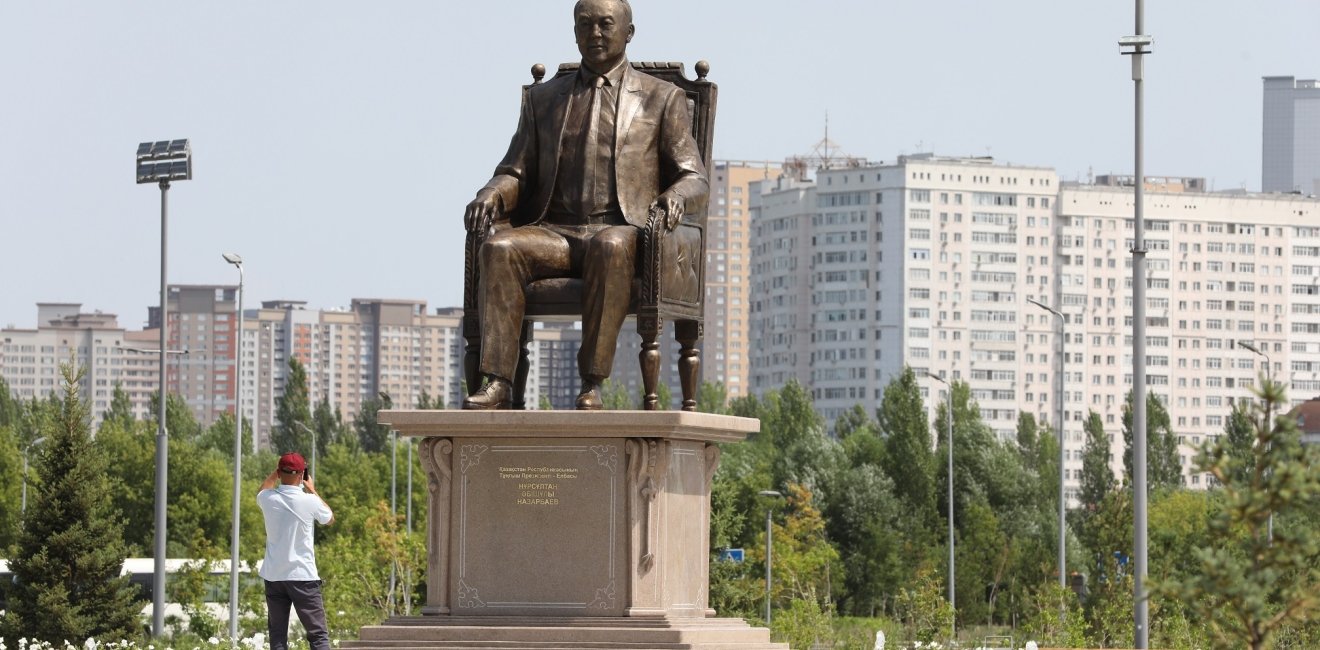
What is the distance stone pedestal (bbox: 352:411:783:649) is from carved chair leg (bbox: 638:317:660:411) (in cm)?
49

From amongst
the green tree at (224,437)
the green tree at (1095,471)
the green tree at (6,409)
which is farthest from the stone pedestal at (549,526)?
the green tree at (6,409)

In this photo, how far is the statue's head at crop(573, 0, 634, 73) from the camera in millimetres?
14664

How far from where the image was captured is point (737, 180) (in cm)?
16788

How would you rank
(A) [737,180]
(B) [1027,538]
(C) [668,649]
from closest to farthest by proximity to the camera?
(C) [668,649] → (B) [1027,538] → (A) [737,180]

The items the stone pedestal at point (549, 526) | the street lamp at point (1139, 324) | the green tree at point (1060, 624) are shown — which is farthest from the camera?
the green tree at point (1060, 624)

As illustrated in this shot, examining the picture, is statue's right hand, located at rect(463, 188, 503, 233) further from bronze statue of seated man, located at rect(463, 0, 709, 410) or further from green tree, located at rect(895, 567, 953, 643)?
green tree, located at rect(895, 567, 953, 643)

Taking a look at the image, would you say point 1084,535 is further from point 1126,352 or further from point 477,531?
point 1126,352

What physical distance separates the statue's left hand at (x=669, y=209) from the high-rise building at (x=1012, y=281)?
117590mm

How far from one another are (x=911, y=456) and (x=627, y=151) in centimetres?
5528

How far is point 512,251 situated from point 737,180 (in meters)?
154

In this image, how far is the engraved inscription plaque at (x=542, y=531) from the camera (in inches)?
539

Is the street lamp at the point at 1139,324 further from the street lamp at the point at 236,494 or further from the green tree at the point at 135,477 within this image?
the green tree at the point at 135,477

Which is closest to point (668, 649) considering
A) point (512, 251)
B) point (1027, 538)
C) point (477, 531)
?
point (477, 531)

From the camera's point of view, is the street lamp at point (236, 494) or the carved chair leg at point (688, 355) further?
the street lamp at point (236, 494)
